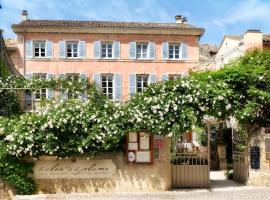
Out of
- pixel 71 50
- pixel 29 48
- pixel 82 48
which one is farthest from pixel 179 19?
pixel 29 48

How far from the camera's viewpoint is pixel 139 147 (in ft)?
52.2

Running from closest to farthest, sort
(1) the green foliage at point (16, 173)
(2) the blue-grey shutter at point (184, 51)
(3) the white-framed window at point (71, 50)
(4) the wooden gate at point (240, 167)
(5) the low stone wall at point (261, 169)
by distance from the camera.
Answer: (1) the green foliage at point (16, 173) < (5) the low stone wall at point (261, 169) < (4) the wooden gate at point (240, 167) < (3) the white-framed window at point (71, 50) < (2) the blue-grey shutter at point (184, 51)

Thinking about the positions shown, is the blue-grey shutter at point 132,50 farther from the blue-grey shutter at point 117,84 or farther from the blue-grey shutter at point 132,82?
the blue-grey shutter at point 117,84

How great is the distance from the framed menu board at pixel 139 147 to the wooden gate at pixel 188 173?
1269 mm

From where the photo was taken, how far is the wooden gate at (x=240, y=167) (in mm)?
17188

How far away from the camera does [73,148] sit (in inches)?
604

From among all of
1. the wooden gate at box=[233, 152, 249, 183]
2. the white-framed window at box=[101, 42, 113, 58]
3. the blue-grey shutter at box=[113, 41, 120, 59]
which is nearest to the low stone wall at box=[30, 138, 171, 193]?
the wooden gate at box=[233, 152, 249, 183]

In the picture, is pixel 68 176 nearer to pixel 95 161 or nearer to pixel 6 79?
pixel 95 161

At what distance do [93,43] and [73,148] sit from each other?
22.8 metres

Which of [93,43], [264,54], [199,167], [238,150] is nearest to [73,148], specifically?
[199,167]

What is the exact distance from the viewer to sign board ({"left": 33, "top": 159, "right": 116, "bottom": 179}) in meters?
15.6

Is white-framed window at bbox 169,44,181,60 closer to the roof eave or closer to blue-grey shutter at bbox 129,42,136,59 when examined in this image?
the roof eave

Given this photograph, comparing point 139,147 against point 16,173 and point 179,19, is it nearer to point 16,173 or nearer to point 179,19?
point 16,173

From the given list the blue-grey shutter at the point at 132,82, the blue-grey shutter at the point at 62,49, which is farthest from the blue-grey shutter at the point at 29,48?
the blue-grey shutter at the point at 132,82
